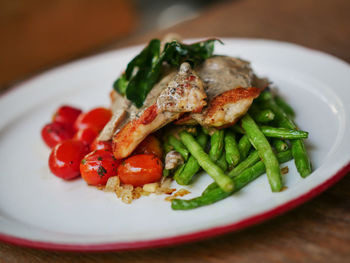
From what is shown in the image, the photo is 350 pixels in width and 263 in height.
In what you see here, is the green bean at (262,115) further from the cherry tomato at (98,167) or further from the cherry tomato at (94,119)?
the cherry tomato at (94,119)

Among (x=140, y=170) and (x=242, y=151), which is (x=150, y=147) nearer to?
(x=140, y=170)

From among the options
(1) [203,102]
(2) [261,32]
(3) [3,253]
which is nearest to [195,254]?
(1) [203,102]

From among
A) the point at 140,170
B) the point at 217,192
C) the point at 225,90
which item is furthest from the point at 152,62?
the point at 217,192

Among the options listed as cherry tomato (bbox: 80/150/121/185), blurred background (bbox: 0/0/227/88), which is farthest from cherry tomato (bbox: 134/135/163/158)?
blurred background (bbox: 0/0/227/88)

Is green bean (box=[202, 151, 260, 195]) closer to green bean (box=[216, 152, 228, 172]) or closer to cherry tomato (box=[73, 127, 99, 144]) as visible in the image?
green bean (box=[216, 152, 228, 172])

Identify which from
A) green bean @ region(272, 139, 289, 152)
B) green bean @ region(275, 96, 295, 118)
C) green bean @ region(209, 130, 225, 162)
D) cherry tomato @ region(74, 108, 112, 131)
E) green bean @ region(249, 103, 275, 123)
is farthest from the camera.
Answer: cherry tomato @ region(74, 108, 112, 131)

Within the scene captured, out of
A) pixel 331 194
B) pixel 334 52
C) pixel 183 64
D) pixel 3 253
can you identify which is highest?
pixel 183 64

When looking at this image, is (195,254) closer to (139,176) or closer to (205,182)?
(205,182)
